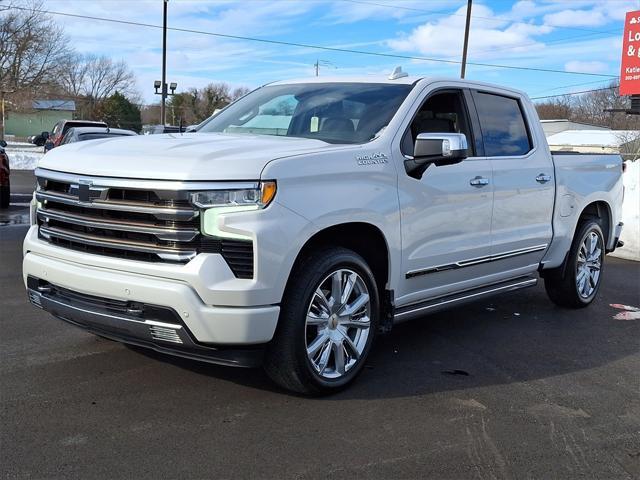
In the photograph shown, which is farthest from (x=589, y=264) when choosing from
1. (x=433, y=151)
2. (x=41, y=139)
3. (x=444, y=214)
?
(x=41, y=139)

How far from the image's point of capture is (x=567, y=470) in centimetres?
327

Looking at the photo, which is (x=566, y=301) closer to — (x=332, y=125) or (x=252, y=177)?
(x=332, y=125)

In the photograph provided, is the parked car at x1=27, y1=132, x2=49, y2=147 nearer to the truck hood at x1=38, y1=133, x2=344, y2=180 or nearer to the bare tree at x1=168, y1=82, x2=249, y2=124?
the truck hood at x1=38, y1=133, x2=344, y2=180

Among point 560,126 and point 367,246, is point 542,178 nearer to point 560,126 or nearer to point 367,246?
point 367,246

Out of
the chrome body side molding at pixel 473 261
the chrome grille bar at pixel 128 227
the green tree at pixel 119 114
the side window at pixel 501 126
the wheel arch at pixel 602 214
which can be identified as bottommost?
the chrome body side molding at pixel 473 261

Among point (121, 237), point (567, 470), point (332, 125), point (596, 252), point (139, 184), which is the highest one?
point (332, 125)

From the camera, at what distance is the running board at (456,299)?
4.62 m

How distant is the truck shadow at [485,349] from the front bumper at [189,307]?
0.77m

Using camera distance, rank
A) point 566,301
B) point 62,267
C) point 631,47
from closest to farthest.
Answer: point 62,267, point 566,301, point 631,47

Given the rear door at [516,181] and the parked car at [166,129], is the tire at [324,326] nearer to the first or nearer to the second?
the rear door at [516,181]

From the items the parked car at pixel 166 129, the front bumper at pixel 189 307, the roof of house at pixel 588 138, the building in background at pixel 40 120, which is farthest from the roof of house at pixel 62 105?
the front bumper at pixel 189 307

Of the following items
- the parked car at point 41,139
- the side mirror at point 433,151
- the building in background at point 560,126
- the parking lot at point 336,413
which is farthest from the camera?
the building in background at point 560,126

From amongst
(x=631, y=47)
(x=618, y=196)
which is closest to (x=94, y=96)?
(x=631, y=47)

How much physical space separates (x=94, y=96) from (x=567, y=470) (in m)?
99.2
